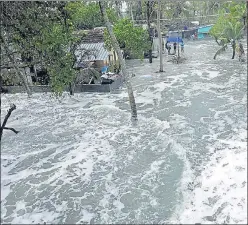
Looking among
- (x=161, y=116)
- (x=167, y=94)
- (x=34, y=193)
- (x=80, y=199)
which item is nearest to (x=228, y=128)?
(x=161, y=116)

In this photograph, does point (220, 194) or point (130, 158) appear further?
point (130, 158)

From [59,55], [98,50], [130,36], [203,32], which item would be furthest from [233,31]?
[203,32]

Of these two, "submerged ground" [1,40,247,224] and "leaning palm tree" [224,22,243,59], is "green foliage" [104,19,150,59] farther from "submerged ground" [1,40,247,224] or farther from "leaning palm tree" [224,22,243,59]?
"leaning palm tree" [224,22,243,59]

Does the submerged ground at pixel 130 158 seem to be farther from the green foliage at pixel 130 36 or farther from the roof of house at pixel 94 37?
the roof of house at pixel 94 37

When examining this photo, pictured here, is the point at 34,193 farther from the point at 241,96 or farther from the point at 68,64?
the point at 241,96

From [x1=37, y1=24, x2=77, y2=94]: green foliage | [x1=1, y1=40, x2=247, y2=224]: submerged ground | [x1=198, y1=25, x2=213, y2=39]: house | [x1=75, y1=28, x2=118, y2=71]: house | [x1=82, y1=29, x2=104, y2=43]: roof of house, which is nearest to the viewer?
[x1=1, y1=40, x2=247, y2=224]: submerged ground

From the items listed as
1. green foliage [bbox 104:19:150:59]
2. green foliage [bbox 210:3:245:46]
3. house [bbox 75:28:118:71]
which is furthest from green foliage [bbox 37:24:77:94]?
green foliage [bbox 210:3:245:46]

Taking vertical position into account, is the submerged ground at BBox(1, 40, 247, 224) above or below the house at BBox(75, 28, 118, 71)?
below

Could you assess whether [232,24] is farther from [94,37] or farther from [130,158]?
[130,158]
